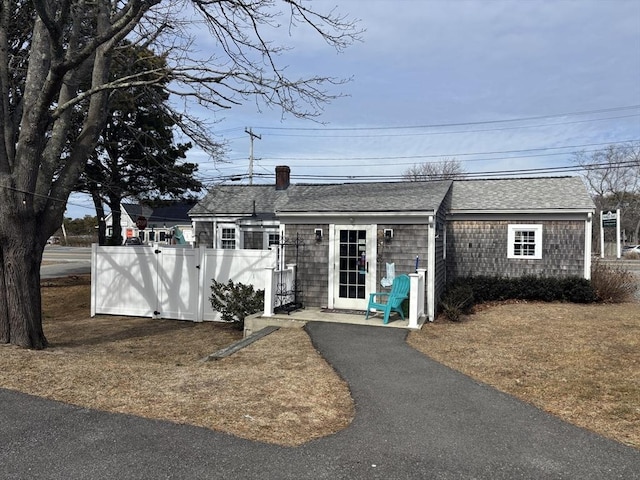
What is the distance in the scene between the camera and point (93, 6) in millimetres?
10188

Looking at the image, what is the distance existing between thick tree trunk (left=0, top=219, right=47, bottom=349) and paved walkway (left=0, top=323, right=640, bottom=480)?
3.12 m

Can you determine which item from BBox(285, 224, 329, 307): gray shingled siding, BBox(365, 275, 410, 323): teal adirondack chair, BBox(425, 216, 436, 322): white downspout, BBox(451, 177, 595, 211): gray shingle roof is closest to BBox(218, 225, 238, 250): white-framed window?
BBox(285, 224, 329, 307): gray shingled siding

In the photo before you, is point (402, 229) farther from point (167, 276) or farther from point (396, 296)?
point (167, 276)

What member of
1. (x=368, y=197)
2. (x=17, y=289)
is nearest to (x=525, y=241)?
(x=368, y=197)

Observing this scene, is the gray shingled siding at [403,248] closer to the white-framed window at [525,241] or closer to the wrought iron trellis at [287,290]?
the wrought iron trellis at [287,290]

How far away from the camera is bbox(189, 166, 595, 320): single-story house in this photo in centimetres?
1100

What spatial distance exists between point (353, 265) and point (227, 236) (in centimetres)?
799

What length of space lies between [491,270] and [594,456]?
1192 cm

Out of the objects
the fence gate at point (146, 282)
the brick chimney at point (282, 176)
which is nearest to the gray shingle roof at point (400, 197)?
the brick chimney at point (282, 176)

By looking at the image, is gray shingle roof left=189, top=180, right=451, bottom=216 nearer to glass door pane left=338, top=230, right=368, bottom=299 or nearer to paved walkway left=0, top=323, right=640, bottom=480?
glass door pane left=338, top=230, right=368, bottom=299

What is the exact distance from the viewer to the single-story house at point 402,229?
36.1 feet

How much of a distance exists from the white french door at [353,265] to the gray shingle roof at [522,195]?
5622 mm

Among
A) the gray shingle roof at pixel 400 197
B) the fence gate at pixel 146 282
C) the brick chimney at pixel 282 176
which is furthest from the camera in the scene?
the brick chimney at pixel 282 176

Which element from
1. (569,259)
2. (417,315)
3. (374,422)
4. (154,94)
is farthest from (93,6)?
(569,259)
